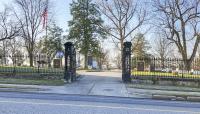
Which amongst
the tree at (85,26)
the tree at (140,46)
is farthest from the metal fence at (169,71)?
the tree at (140,46)

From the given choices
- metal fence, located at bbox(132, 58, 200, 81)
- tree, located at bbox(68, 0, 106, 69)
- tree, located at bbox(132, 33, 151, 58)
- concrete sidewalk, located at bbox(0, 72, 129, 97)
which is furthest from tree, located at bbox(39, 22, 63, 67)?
concrete sidewalk, located at bbox(0, 72, 129, 97)

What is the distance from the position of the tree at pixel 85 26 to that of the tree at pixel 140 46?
8.75 m

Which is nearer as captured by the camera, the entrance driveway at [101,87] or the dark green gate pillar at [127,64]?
the entrance driveway at [101,87]

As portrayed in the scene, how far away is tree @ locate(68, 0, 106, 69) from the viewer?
189 feet

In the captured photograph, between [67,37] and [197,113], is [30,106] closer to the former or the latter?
[197,113]

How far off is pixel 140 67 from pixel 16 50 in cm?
4602

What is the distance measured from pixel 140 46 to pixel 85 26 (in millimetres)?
15275

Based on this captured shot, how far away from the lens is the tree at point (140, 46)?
65688 millimetres

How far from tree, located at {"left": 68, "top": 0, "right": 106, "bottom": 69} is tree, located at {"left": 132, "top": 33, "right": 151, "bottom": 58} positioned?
28.7 feet

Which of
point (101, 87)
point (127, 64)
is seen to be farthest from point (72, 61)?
point (101, 87)

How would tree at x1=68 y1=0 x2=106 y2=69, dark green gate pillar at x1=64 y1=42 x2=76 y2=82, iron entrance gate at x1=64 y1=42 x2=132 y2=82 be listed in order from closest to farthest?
dark green gate pillar at x1=64 y1=42 x2=76 y2=82 < iron entrance gate at x1=64 y1=42 x2=132 y2=82 < tree at x1=68 y1=0 x2=106 y2=69

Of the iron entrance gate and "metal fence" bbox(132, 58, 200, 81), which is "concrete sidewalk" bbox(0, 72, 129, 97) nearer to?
the iron entrance gate

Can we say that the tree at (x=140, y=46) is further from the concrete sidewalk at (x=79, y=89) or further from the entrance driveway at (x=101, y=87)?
the concrete sidewalk at (x=79, y=89)

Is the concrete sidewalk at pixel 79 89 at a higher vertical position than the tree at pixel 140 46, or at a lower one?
lower
